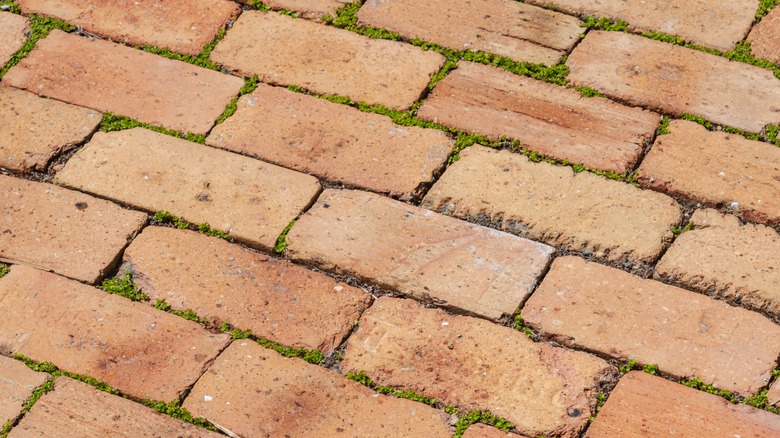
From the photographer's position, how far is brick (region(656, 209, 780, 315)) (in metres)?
3.90

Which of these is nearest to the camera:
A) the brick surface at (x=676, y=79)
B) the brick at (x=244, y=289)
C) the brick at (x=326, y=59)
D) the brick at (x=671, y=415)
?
the brick at (x=671, y=415)

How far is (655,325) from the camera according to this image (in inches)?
149

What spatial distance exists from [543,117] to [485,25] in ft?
2.04

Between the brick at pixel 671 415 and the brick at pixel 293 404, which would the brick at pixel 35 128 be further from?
the brick at pixel 671 415

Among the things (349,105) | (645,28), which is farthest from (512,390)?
(645,28)

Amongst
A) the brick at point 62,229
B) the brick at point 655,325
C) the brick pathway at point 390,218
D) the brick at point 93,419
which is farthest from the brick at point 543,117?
the brick at point 93,419

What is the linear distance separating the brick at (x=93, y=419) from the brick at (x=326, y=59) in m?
1.62

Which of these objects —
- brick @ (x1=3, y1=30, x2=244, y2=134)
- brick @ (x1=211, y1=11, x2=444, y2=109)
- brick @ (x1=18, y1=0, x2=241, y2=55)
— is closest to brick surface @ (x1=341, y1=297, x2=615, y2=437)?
brick @ (x1=211, y1=11, x2=444, y2=109)

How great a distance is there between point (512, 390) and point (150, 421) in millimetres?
1121

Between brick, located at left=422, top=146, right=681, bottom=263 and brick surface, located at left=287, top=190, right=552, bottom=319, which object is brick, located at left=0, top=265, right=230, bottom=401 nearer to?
brick surface, located at left=287, top=190, right=552, bottom=319

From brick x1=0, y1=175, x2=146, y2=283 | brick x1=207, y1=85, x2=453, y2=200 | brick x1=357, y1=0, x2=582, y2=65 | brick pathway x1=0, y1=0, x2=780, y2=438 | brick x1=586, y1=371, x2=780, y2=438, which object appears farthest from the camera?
brick x1=357, y1=0, x2=582, y2=65

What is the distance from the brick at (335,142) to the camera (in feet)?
14.2

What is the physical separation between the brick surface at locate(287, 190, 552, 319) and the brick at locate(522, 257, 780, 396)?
0.11 metres

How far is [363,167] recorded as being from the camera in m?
4.36
